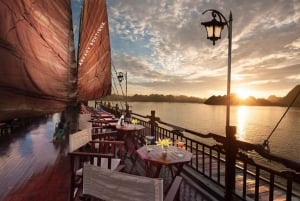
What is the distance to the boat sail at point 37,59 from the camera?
1.50m

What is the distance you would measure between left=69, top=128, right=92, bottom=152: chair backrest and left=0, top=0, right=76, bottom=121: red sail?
2.16 ft

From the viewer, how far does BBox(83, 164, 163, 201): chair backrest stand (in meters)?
1.49

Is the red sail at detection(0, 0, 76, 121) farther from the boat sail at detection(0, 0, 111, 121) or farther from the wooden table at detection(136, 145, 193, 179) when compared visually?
the wooden table at detection(136, 145, 193, 179)

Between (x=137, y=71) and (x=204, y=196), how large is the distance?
25496 mm

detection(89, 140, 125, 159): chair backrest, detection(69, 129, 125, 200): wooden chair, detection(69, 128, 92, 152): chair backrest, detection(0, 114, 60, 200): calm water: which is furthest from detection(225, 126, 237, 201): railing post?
detection(0, 114, 60, 200): calm water

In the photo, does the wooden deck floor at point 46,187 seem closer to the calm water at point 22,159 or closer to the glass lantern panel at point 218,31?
the calm water at point 22,159

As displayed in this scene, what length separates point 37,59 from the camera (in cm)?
200

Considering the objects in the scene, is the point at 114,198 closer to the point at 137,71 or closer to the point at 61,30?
the point at 61,30

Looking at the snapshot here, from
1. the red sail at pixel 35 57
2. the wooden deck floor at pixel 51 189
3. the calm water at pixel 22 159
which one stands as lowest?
the wooden deck floor at pixel 51 189

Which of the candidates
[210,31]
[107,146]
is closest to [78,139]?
[107,146]

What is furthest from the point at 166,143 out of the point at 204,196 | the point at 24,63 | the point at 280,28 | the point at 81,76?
the point at 280,28

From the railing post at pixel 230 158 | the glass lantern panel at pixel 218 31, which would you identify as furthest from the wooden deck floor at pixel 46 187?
the glass lantern panel at pixel 218 31

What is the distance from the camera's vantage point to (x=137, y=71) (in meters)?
28.6

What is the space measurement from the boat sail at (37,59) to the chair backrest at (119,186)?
26.7 inches
